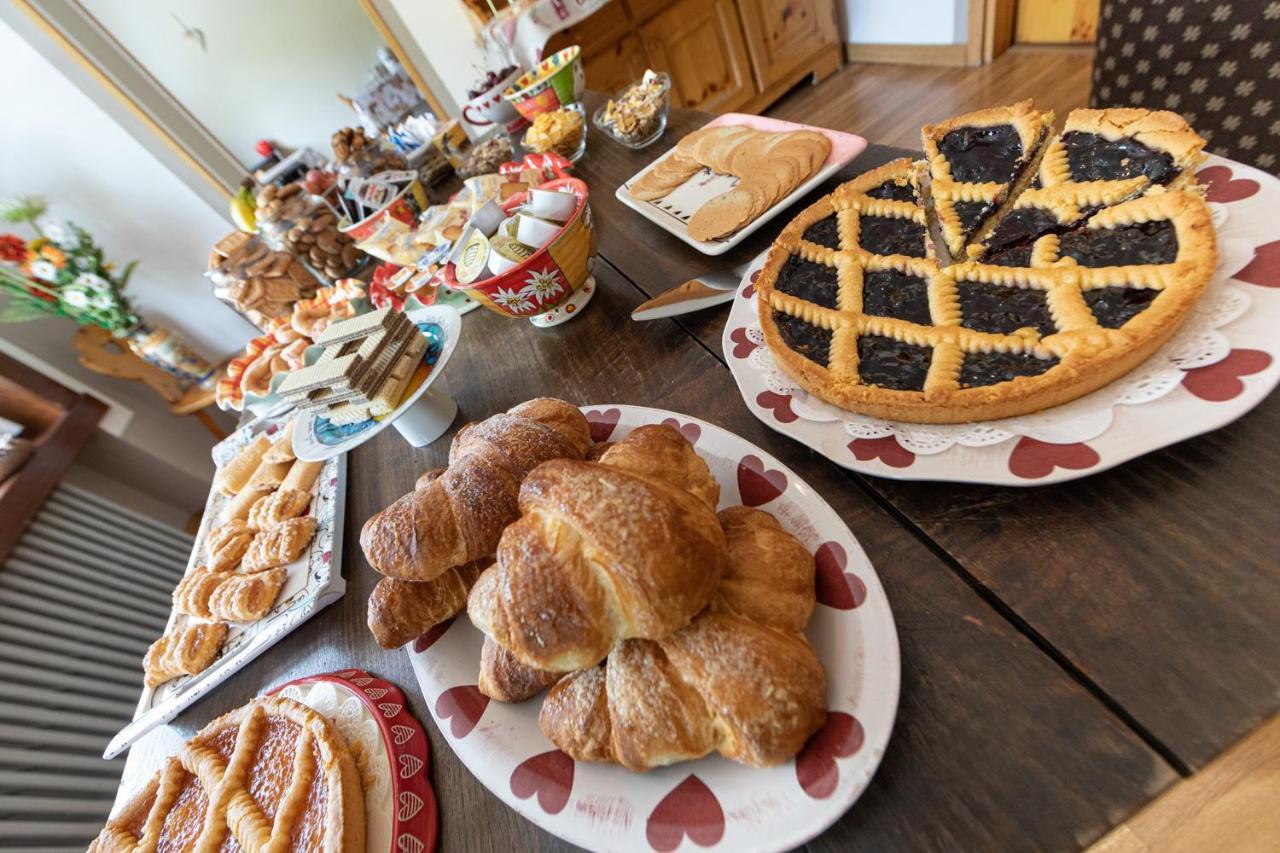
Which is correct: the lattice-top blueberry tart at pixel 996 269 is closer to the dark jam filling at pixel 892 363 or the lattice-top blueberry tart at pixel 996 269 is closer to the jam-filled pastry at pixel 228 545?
the dark jam filling at pixel 892 363

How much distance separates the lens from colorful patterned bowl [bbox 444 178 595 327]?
116 cm

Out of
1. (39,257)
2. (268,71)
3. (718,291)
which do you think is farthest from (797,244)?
(268,71)

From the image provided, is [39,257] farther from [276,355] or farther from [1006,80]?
[1006,80]

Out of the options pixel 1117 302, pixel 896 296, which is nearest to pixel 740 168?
pixel 896 296

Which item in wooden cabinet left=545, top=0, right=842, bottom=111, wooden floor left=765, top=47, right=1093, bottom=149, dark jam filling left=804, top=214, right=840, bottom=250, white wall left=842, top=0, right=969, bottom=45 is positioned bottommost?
wooden floor left=765, top=47, right=1093, bottom=149

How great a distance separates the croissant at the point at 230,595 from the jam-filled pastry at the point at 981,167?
4.79 ft

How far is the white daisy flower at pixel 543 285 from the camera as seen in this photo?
1180 mm

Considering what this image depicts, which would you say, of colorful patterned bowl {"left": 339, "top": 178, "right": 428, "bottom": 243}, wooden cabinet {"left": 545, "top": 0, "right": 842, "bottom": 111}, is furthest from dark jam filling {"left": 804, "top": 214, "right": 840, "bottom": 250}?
wooden cabinet {"left": 545, "top": 0, "right": 842, "bottom": 111}

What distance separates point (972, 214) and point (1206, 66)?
932mm

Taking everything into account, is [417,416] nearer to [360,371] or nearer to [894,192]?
[360,371]

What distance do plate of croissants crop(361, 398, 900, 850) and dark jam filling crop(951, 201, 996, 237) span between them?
0.59 meters

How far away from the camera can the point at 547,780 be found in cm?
62

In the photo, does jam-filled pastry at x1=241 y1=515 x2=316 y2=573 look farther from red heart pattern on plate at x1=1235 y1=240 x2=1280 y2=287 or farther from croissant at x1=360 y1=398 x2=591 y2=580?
red heart pattern on plate at x1=1235 y1=240 x2=1280 y2=287

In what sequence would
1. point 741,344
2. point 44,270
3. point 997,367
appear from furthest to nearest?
point 44,270, point 741,344, point 997,367
